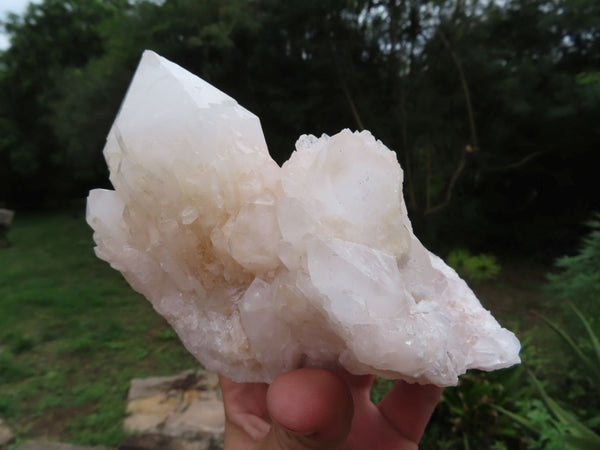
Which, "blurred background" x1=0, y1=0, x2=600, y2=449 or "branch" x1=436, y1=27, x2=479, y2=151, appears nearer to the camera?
"blurred background" x1=0, y1=0, x2=600, y2=449

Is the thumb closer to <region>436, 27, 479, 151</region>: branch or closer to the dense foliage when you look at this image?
the dense foliage

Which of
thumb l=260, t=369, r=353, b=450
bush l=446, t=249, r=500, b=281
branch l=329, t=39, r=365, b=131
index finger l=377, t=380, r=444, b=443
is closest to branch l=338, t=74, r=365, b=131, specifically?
branch l=329, t=39, r=365, b=131

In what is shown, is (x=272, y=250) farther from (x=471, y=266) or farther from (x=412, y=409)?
(x=471, y=266)

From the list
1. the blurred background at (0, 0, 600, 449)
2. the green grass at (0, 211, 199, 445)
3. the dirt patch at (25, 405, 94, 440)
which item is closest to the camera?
the dirt patch at (25, 405, 94, 440)

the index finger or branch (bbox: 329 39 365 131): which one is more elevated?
branch (bbox: 329 39 365 131)

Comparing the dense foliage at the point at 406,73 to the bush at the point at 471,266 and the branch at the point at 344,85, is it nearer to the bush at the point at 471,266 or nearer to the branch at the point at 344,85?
the branch at the point at 344,85

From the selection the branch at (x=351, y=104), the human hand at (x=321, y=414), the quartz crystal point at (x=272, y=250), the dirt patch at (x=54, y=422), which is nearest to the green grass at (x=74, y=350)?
the dirt patch at (x=54, y=422)

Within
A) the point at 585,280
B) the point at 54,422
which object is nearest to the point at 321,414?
the point at 54,422
